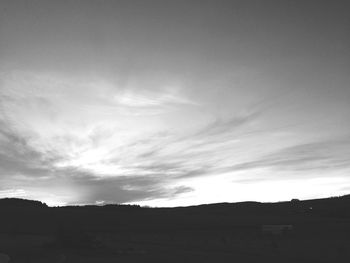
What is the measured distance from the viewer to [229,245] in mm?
38750

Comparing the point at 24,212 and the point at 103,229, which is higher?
the point at 24,212

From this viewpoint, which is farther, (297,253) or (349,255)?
(297,253)

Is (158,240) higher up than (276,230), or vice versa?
(276,230)

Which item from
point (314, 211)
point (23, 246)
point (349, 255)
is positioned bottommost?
point (349, 255)

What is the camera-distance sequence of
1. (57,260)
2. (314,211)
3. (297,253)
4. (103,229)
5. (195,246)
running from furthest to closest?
(314,211)
(103,229)
(195,246)
(297,253)
(57,260)

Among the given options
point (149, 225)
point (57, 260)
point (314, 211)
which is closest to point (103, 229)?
point (149, 225)

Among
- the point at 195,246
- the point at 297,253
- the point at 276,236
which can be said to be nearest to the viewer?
the point at 297,253

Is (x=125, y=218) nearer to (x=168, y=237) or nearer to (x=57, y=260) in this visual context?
(x=168, y=237)

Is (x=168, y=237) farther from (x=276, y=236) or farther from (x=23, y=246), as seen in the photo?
(x=23, y=246)

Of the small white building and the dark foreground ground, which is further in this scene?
the small white building

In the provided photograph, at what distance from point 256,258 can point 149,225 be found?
28.2 m

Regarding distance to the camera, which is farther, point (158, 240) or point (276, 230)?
point (276, 230)

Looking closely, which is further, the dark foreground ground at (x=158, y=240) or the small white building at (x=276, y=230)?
the small white building at (x=276, y=230)

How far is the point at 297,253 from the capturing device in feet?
108
